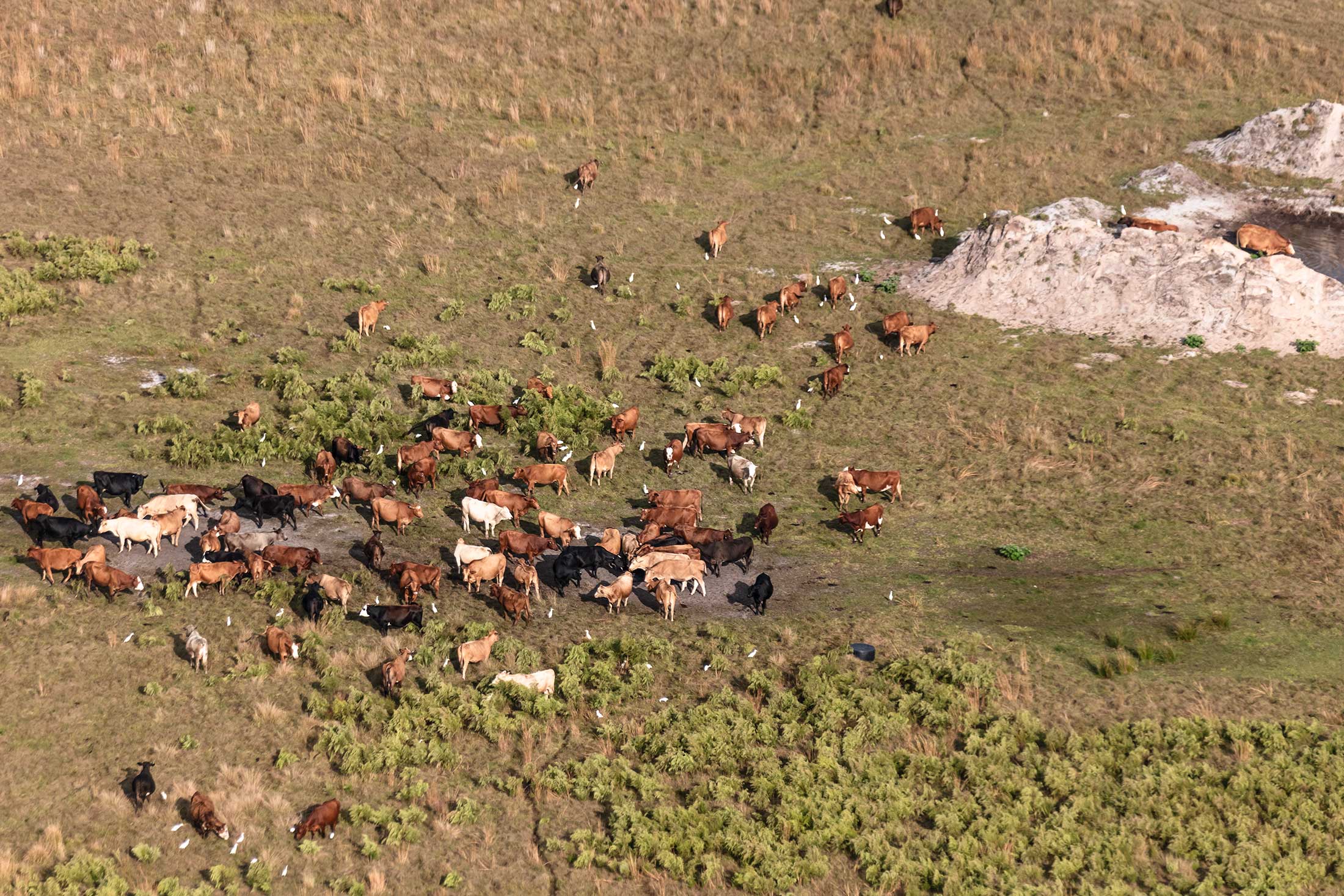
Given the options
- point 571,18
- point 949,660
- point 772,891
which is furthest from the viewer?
point 571,18

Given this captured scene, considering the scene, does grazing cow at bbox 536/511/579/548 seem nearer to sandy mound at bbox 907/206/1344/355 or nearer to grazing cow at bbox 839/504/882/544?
grazing cow at bbox 839/504/882/544

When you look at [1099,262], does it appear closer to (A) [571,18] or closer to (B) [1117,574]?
(B) [1117,574]

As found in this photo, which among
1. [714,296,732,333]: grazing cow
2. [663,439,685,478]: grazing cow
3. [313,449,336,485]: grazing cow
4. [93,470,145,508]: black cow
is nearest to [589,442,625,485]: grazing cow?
[663,439,685,478]: grazing cow

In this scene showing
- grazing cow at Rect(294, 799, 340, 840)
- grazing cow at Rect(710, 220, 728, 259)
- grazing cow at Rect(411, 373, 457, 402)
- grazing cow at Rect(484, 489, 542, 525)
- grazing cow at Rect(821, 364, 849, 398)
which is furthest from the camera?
grazing cow at Rect(710, 220, 728, 259)

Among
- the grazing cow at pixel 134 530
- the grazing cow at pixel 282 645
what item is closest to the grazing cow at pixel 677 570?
the grazing cow at pixel 282 645

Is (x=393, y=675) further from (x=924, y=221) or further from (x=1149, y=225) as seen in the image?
(x=1149, y=225)

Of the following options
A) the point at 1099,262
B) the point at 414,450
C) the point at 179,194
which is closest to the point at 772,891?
the point at 414,450
